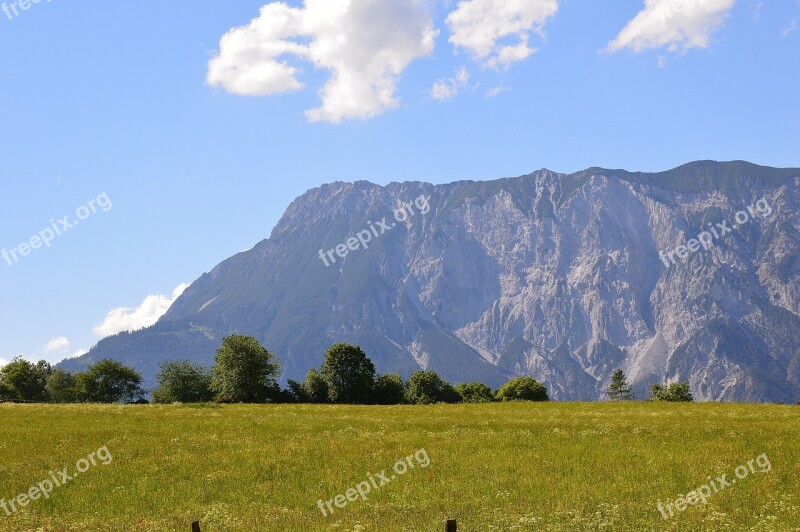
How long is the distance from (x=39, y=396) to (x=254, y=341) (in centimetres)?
9285

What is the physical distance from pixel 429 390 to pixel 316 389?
54.3 meters

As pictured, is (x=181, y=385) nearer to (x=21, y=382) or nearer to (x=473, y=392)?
(x=21, y=382)

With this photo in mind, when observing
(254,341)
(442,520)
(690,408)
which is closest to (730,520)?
(442,520)

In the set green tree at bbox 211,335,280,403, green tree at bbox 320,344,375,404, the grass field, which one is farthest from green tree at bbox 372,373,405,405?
the grass field

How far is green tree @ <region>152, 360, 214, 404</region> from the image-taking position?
147625 mm

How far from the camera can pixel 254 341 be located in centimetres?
11831

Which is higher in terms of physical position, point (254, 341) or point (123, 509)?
point (254, 341)

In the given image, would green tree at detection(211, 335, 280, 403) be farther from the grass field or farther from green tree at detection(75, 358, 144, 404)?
green tree at detection(75, 358, 144, 404)

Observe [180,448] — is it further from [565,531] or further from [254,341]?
[254,341]
